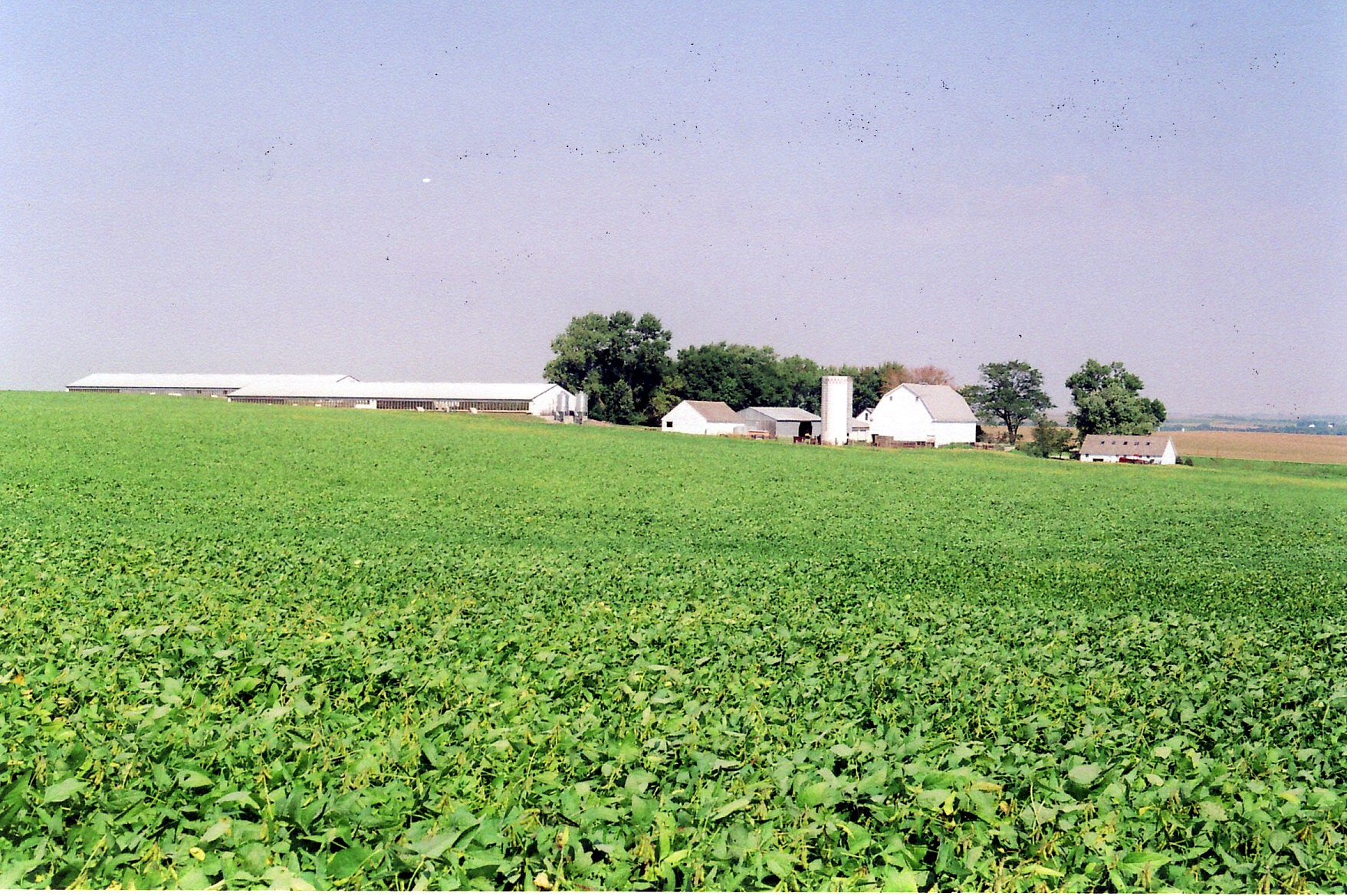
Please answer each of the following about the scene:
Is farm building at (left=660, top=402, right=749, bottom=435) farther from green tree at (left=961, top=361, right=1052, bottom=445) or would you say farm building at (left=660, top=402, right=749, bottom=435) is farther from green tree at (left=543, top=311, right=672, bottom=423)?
green tree at (left=961, top=361, right=1052, bottom=445)

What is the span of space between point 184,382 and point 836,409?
55455mm

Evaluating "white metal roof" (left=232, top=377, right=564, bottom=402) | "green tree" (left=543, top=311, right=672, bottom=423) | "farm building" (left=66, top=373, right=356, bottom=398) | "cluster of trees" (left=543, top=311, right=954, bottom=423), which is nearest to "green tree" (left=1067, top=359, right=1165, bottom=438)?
"cluster of trees" (left=543, top=311, right=954, bottom=423)

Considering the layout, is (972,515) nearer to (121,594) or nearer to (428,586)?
(428,586)

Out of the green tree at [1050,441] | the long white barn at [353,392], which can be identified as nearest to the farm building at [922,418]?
the green tree at [1050,441]

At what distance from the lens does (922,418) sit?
253 feet

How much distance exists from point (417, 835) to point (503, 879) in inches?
19.3

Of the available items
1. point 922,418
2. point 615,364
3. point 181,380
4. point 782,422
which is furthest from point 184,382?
point 922,418

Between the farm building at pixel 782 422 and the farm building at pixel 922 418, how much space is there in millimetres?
5496

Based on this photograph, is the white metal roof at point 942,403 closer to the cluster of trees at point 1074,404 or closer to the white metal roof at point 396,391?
the cluster of trees at point 1074,404

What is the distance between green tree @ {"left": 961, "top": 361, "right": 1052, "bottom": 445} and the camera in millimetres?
105312

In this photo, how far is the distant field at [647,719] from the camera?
4617mm

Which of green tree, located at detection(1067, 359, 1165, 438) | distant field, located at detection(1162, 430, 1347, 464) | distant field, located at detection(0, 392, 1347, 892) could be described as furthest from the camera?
green tree, located at detection(1067, 359, 1165, 438)

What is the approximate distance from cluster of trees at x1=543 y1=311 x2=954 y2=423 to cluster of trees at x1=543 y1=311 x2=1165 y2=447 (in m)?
0.06

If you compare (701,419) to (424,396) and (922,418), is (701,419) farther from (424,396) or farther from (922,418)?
(424,396)
